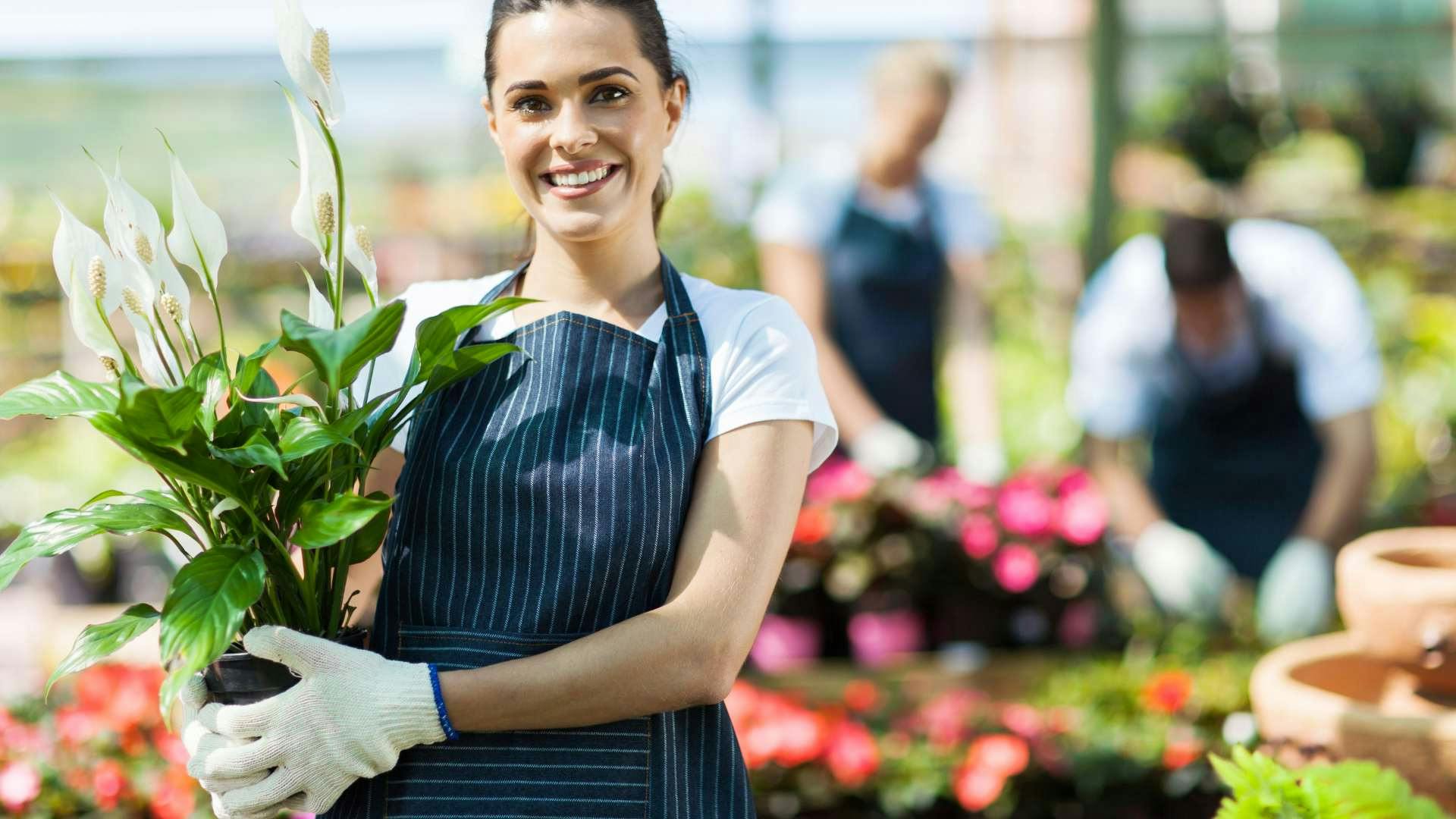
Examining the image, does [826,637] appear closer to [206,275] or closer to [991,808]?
[991,808]

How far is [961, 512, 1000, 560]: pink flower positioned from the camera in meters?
3.12

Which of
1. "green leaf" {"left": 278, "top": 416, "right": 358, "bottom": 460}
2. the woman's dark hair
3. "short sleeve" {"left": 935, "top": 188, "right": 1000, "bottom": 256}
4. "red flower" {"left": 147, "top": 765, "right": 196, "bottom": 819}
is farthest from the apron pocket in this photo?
"short sleeve" {"left": 935, "top": 188, "right": 1000, "bottom": 256}

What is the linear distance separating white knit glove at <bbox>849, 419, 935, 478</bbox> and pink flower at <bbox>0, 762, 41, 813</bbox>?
1.83 m

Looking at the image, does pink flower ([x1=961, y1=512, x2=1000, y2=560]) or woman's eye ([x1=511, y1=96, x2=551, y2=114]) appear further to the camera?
pink flower ([x1=961, y1=512, x2=1000, y2=560])

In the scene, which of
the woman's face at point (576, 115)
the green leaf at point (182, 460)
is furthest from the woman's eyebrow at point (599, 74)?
the green leaf at point (182, 460)

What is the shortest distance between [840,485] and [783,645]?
0.38 metres

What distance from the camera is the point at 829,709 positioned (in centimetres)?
264

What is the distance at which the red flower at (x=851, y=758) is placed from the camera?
235cm

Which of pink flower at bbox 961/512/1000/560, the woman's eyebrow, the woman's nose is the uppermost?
the woman's eyebrow

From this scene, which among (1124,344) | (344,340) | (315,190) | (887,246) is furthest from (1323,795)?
(887,246)

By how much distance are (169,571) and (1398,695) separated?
2.95 meters

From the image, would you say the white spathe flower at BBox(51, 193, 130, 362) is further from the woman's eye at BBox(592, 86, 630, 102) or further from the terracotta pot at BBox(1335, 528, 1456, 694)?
the terracotta pot at BBox(1335, 528, 1456, 694)

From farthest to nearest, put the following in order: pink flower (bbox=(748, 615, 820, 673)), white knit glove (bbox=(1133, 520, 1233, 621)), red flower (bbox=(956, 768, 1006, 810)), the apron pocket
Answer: white knit glove (bbox=(1133, 520, 1233, 621)), pink flower (bbox=(748, 615, 820, 673)), red flower (bbox=(956, 768, 1006, 810)), the apron pocket

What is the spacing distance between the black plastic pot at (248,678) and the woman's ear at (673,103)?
64cm
